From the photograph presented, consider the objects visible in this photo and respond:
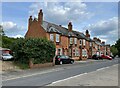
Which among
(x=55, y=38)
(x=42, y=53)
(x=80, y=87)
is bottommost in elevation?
(x=80, y=87)

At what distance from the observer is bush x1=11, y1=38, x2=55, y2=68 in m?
29.8

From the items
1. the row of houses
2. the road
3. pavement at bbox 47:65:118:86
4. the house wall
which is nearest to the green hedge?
the road

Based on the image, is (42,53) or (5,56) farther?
(5,56)

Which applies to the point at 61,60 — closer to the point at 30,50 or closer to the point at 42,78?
the point at 30,50

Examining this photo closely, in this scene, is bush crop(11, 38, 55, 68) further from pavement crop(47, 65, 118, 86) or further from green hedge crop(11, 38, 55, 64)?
pavement crop(47, 65, 118, 86)

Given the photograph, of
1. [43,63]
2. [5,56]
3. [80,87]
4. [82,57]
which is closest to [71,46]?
[82,57]

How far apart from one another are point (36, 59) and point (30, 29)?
22.2m

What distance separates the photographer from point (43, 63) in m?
31.8

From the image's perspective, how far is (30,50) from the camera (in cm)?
2975

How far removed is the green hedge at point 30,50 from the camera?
97.6ft

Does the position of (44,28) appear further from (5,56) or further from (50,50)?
(50,50)

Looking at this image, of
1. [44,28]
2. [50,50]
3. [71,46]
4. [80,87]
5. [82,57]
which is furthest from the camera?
[82,57]

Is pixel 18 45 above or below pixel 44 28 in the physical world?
below

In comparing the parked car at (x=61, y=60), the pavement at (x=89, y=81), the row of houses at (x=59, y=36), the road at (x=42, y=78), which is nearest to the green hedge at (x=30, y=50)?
the parked car at (x=61, y=60)
